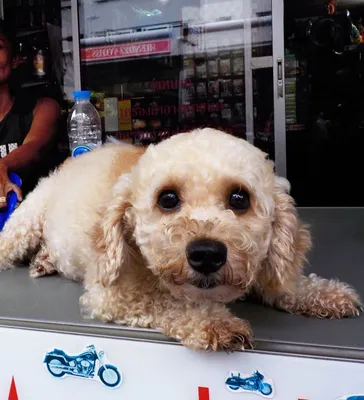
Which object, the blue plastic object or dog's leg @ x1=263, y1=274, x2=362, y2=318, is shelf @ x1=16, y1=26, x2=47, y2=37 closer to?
the blue plastic object

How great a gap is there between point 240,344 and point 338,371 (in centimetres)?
20

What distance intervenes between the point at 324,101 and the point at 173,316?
13.5 feet

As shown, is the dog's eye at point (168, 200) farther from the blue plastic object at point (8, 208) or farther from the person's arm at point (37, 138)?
the person's arm at point (37, 138)

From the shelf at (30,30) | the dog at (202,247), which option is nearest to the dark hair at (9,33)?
the shelf at (30,30)

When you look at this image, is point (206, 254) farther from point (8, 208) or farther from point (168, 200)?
point (8, 208)

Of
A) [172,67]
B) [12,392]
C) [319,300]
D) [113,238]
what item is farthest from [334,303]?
[172,67]

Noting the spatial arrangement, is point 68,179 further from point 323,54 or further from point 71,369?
point 323,54

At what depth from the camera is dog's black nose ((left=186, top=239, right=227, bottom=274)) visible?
0.94 metres

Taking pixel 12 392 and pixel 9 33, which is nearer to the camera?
pixel 12 392

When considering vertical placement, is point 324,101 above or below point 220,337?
above

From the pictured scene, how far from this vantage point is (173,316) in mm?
1149

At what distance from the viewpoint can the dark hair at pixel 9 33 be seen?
3.75m

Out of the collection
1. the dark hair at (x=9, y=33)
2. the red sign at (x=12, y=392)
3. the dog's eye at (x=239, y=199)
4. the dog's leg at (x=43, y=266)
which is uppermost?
the dark hair at (x=9, y=33)

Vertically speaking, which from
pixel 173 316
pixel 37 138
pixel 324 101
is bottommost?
pixel 173 316
